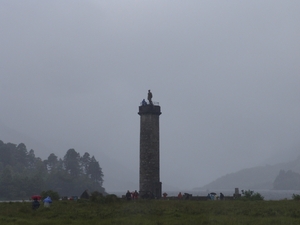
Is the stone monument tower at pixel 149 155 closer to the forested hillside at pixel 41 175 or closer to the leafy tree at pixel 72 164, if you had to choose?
the forested hillside at pixel 41 175

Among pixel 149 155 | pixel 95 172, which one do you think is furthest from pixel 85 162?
pixel 149 155

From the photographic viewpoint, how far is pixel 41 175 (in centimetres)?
12388

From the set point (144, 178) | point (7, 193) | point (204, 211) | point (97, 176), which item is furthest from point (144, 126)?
point (97, 176)

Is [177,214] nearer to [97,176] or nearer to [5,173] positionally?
[5,173]

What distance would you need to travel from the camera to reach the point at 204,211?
102 feet

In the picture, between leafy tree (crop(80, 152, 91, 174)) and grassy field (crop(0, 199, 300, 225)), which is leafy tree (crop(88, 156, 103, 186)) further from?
grassy field (crop(0, 199, 300, 225))

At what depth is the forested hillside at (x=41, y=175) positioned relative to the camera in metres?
111

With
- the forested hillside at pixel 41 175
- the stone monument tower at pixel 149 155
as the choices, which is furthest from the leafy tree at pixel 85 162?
the stone monument tower at pixel 149 155

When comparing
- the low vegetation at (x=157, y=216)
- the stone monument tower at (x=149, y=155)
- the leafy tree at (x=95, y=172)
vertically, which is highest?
the leafy tree at (x=95, y=172)

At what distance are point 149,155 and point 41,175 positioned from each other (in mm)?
79171

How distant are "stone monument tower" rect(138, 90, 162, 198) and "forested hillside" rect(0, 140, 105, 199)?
2537 inches

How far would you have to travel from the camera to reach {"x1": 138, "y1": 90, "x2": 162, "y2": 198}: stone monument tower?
172 feet

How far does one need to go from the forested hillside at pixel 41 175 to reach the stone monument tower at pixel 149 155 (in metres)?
64.4

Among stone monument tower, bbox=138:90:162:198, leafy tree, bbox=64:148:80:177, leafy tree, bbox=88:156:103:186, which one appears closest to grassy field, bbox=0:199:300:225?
stone monument tower, bbox=138:90:162:198
